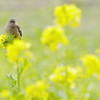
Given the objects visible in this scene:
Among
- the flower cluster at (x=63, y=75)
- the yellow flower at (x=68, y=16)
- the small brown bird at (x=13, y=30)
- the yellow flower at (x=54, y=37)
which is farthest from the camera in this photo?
the yellow flower at (x=54, y=37)

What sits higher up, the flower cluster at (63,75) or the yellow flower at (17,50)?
the flower cluster at (63,75)

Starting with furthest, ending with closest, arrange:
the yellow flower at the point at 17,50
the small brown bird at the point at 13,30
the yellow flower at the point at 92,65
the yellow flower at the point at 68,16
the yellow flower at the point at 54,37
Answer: the yellow flower at the point at 54,37, the yellow flower at the point at 68,16, the yellow flower at the point at 92,65, the yellow flower at the point at 17,50, the small brown bird at the point at 13,30

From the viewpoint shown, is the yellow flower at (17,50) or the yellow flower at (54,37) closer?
the yellow flower at (17,50)

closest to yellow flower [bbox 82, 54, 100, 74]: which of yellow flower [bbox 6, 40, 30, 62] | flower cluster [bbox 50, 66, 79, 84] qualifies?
flower cluster [bbox 50, 66, 79, 84]

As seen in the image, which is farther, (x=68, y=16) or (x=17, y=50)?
(x=68, y=16)

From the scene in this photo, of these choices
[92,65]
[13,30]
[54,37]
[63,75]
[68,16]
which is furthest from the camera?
[54,37]

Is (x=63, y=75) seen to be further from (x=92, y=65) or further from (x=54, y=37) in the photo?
(x=54, y=37)

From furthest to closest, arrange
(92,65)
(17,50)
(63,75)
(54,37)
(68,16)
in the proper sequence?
1. (54,37)
2. (68,16)
3. (92,65)
4. (63,75)
5. (17,50)

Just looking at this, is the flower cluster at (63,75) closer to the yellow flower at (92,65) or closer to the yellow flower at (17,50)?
the yellow flower at (92,65)

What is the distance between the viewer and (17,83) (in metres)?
→ 1.72

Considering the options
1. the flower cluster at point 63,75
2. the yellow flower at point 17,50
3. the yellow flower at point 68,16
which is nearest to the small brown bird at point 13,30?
the yellow flower at point 17,50

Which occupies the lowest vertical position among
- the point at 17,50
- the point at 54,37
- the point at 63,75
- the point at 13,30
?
the point at 13,30

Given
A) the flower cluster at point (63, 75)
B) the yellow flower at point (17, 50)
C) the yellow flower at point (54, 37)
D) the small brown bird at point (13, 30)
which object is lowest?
the small brown bird at point (13, 30)

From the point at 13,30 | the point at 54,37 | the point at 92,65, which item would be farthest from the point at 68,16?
the point at 13,30
